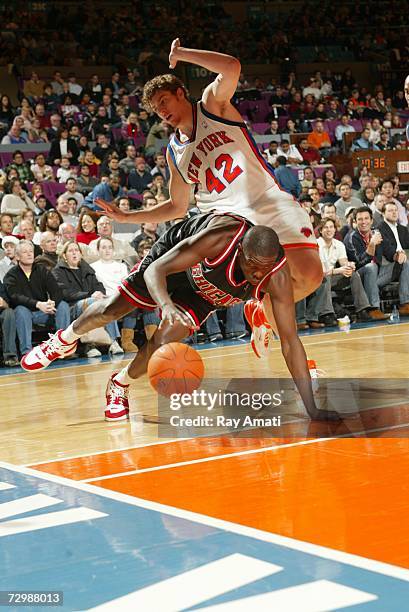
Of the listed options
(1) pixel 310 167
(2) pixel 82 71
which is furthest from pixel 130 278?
(2) pixel 82 71

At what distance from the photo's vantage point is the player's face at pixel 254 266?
16.1ft

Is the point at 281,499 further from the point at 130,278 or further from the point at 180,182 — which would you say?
the point at 180,182

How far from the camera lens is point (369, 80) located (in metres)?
24.3

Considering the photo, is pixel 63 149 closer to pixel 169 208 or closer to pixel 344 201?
pixel 344 201

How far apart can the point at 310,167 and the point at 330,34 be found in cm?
1078

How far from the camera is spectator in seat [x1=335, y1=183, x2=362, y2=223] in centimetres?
1355

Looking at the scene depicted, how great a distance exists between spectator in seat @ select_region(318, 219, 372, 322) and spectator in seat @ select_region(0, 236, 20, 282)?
3761 mm

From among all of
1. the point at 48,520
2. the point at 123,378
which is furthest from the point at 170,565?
the point at 123,378

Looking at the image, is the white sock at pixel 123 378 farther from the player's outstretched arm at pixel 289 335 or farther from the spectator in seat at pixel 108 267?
the spectator in seat at pixel 108 267

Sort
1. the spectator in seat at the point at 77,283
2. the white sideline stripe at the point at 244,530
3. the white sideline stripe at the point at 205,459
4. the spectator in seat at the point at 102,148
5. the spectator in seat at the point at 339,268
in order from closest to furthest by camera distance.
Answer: the white sideline stripe at the point at 244,530
the white sideline stripe at the point at 205,459
the spectator in seat at the point at 77,283
the spectator in seat at the point at 339,268
the spectator in seat at the point at 102,148

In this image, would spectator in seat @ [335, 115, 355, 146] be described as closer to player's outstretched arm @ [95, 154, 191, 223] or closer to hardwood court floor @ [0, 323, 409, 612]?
hardwood court floor @ [0, 323, 409, 612]

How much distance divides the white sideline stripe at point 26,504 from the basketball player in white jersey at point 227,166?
2432 millimetres

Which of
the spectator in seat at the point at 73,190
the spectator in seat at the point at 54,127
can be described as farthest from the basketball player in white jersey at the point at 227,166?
the spectator in seat at the point at 54,127

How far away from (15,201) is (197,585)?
10082 mm
